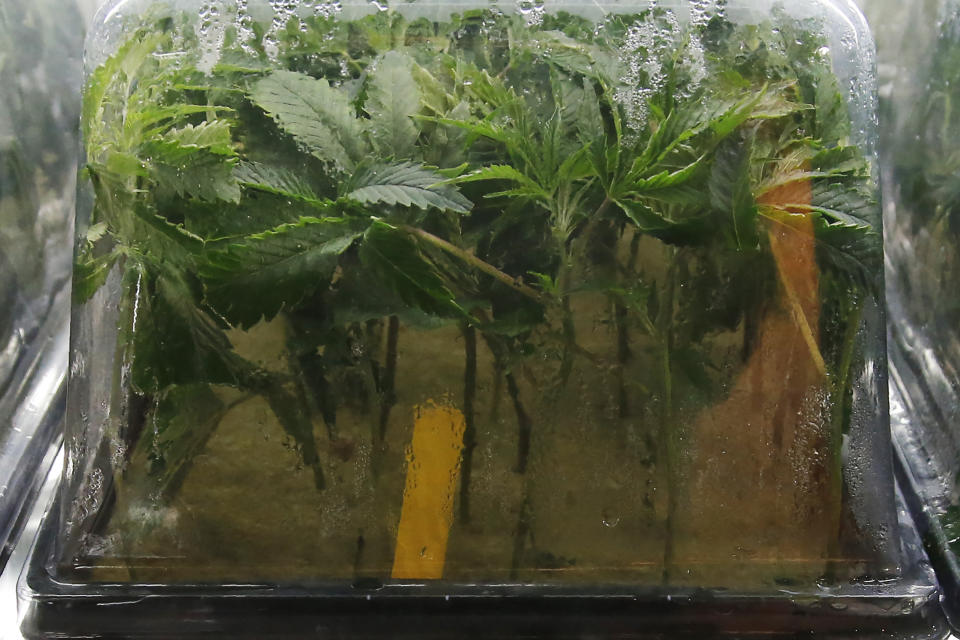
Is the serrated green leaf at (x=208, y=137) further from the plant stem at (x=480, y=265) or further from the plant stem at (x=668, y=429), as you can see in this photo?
the plant stem at (x=668, y=429)

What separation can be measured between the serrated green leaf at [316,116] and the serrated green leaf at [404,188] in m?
0.03

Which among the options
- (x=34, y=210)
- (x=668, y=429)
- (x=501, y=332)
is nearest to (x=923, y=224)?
(x=668, y=429)

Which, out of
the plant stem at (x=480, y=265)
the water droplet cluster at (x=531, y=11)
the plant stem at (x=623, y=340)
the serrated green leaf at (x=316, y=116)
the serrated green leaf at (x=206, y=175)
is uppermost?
the water droplet cluster at (x=531, y=11)

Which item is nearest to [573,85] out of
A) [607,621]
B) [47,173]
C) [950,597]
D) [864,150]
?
[864,150]

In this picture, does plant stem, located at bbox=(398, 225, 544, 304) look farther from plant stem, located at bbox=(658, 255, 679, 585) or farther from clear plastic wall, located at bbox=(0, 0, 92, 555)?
clear plastic wall, located at bbox=(0, 0, 92, 555)

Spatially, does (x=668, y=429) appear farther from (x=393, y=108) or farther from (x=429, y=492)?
(x=393, y=108)

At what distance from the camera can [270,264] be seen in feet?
1.85

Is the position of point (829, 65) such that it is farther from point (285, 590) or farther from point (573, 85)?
point (285, 590)

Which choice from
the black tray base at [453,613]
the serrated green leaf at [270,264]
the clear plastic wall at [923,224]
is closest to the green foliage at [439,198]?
the serrated green leaf at [270,264]

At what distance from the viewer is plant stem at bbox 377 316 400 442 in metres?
0.65

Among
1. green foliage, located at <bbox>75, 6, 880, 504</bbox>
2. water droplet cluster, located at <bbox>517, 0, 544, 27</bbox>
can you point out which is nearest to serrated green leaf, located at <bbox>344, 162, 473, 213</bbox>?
green foliage, located at <bbox>75, 6, 880, 504</bbox>

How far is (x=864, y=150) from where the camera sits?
2.33 feet

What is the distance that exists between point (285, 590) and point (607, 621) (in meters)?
0.26

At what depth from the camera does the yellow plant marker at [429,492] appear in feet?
2.17
